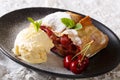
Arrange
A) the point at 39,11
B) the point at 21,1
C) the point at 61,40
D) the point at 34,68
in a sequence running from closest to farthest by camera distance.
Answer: the point at 34,68 < the point at 61,40 < the point at 39,11 < the point at 21,1

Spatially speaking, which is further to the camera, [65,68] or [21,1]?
[21,1]

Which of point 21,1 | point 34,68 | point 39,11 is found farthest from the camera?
point 21,1

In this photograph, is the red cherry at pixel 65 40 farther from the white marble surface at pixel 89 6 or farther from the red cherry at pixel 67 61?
the white marble surface at pixel 89 6

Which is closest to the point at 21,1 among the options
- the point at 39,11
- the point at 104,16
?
the point at 39,11

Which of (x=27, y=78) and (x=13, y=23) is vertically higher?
(x=13, y=23)

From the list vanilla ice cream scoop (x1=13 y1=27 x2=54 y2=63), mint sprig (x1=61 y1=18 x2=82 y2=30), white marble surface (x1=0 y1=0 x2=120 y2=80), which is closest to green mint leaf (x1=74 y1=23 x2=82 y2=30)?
mint sprig (x1=61 y1=18 x2=82 y2=30)

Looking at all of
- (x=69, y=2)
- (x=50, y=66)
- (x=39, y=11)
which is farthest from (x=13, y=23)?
(x=69, y=2)

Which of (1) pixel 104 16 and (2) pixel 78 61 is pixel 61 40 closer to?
(2) pixel 78 61
